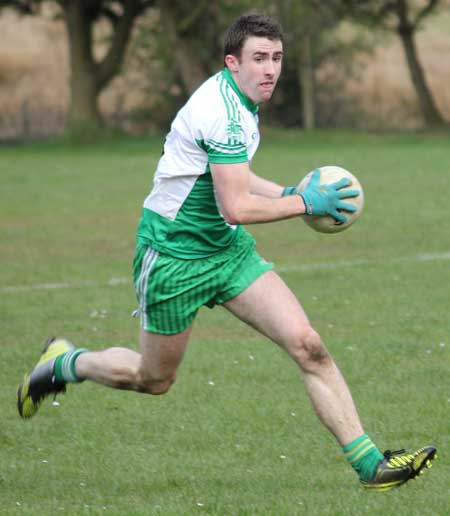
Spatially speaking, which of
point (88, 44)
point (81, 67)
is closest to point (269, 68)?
point (81, 67)

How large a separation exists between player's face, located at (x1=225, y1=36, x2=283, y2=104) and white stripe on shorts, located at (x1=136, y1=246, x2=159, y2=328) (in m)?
0.95

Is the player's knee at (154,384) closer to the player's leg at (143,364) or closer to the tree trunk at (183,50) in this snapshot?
the player's leg at (143,364)

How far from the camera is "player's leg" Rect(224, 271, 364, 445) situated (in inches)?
237

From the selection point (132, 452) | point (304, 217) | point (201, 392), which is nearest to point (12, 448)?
point (132, 452)

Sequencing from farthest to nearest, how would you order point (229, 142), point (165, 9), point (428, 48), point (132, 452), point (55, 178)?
point (428, 48)
point (165, 9)
point (55, 178)
point (132, 452)
point (229, 142)

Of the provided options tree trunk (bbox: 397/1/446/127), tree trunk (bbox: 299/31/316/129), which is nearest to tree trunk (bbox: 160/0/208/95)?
tree trunk (bbox: 299/31/316/129)

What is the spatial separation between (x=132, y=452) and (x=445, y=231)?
31.5ft

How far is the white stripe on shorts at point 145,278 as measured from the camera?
6.29 metres

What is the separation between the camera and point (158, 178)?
627 cm

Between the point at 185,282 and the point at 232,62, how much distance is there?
1.12 meters

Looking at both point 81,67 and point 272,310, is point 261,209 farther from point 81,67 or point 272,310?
point 81,67

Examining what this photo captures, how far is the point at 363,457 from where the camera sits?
5961 millimetres

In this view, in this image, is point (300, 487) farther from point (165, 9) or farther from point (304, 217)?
point (165, 9)

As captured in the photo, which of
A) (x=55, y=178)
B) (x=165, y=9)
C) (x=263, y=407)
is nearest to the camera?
(x=263, y=407)
